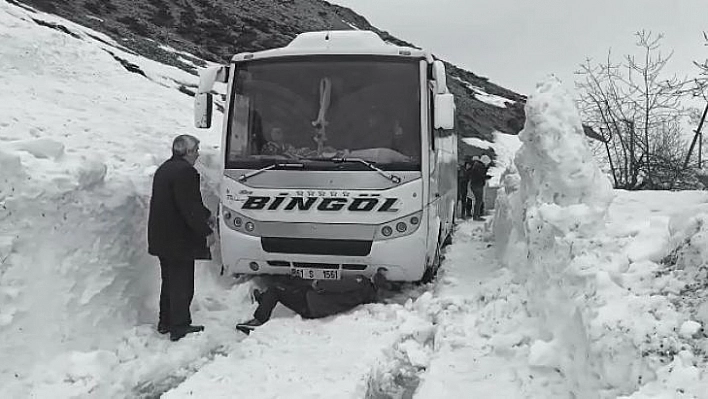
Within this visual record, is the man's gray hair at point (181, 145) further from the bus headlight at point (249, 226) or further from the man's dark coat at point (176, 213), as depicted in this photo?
the bus headlight at point (249, 226)

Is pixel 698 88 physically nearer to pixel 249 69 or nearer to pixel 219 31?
pixel 249 69

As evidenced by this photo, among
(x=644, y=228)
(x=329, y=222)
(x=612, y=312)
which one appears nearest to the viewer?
(x=612, y=312)

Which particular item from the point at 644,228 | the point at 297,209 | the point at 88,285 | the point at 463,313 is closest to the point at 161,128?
the point at 297,209

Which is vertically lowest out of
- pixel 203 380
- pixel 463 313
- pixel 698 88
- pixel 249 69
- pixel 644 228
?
pixel 203 380

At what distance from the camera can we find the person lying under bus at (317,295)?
730 centimetres

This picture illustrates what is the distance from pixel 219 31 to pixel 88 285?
34080 millimetres

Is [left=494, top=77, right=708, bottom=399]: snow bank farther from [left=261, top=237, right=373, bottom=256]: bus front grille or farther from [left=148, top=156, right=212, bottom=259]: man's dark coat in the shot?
[left=148, top=156, right=212, bottom=259]: man's dark coat

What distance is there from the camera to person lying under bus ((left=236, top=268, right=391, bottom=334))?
730 cm

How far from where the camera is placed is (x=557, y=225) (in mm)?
6355

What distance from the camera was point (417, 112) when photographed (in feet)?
25.6

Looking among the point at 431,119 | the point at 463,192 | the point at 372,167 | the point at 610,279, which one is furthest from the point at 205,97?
the point at 463,192

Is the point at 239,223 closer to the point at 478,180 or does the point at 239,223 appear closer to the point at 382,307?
the point at 382,307

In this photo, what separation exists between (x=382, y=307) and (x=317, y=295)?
72cm

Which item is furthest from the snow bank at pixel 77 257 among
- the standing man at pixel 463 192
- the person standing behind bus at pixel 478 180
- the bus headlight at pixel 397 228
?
the standing man at pixel 463 192
